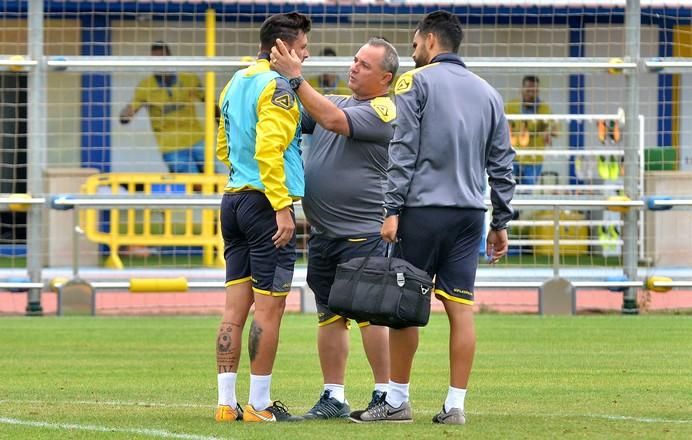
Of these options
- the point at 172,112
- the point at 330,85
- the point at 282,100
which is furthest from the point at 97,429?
the point at 172,112

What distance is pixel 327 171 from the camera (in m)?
8.10

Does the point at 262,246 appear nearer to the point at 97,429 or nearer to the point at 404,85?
the point at 404,85

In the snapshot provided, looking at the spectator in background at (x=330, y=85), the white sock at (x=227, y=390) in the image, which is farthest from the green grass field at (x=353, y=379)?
the spectator in background at (x=330, y=85)

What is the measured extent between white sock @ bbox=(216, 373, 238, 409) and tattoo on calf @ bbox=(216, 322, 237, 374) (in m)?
0.04

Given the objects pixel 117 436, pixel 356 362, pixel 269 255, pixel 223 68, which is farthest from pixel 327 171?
pixel 223 68

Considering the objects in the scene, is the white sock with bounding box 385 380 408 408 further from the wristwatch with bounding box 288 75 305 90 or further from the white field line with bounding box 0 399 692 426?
the wristwatch with bounding box 288 75 305 90

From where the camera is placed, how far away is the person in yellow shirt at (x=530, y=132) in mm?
21281

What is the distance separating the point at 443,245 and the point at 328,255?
701 mm

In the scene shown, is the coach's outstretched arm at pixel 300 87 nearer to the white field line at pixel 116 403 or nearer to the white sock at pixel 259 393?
the white sock at pixel 259 393

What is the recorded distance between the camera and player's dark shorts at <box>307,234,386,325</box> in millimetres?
8062

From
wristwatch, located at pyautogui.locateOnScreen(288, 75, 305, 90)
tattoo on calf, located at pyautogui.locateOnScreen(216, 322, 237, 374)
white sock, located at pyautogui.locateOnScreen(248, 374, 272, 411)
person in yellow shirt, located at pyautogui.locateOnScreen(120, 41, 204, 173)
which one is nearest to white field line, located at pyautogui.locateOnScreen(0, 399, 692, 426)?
tattoo on calf, located at pyautogui.locateOnScreen(216, 322, 237, 374)

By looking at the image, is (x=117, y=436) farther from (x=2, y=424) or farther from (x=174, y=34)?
(x=174, y=34)

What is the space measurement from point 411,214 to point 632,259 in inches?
314

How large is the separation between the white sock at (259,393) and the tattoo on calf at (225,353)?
0.54ft
